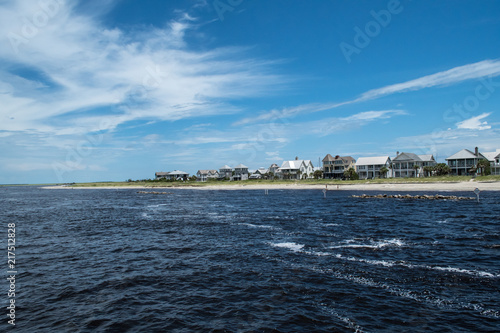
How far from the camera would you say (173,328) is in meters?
11.8

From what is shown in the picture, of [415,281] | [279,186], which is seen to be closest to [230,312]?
[415,281]

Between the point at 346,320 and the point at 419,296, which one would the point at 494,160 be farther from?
the point at 346,320

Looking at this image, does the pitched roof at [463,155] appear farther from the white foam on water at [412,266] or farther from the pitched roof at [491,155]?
the white foam on water at [412,266]

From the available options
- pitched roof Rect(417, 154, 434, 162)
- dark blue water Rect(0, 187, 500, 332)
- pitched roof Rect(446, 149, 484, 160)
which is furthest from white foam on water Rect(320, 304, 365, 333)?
pitched roof Rect(417, 154, 434, 162)

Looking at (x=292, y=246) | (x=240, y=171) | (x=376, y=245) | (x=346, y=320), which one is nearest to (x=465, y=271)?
(x=376, y=245)

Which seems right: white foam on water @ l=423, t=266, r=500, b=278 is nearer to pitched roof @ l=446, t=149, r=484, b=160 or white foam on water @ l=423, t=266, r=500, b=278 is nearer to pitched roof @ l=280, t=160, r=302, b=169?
pitched roof @ l=446, t=149, r=484, b=160

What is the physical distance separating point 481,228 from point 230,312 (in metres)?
28.4

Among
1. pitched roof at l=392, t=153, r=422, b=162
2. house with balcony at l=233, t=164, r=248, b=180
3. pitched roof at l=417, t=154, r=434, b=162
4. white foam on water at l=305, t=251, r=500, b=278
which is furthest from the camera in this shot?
house with balcony at l=233, t=164, r=248, b=180

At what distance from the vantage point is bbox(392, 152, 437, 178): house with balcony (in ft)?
414

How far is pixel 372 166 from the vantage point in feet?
→ 440

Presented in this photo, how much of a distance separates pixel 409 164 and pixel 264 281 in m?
128

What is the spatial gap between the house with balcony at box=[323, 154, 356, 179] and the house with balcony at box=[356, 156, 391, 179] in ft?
24.1

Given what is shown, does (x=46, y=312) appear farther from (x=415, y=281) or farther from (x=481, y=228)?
(x=481, y=228)

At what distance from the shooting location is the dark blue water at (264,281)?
1218 centimetres
